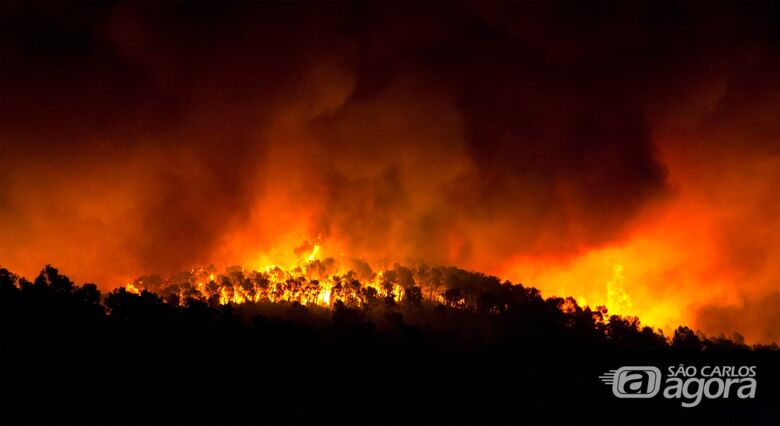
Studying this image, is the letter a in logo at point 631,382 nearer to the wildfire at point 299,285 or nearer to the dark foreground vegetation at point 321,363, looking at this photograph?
the dark foreground vegetation at point 321,363

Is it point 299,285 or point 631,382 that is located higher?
point 299,285

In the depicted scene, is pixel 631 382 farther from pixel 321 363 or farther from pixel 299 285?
pixel 299 285

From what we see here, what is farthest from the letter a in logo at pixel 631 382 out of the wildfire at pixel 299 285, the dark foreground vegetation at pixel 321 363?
the wildfire at pixel 299 285

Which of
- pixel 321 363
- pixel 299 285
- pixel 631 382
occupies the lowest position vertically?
pixel 631 382

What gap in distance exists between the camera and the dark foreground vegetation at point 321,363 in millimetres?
61500

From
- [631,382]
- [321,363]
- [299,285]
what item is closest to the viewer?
[631,382]

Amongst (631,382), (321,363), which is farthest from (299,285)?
(631,382)

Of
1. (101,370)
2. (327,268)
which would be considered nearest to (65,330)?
(101,370)

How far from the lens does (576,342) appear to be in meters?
102

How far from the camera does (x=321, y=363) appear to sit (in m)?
78.4

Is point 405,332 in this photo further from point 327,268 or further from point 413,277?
point 327,268

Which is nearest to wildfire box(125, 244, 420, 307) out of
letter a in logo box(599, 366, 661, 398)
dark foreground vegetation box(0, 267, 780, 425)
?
dark foreground vegetation box(0, 267, 780, 425)

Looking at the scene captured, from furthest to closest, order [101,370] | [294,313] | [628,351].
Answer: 1. [628,351]
2. [294,313]
3. [101,370]

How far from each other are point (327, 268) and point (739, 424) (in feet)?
253
